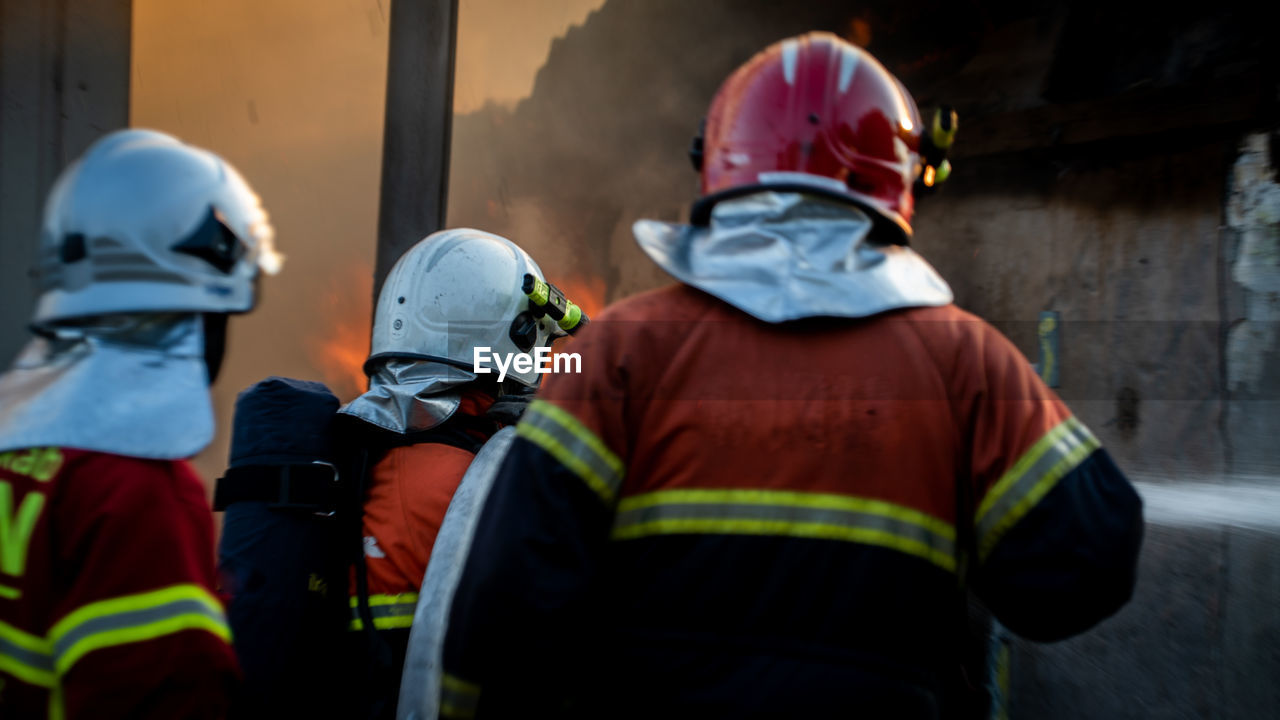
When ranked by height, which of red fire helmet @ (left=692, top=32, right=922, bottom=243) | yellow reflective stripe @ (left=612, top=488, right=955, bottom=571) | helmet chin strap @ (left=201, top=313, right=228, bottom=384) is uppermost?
red fire helmet @ (left=692, top=32, right=922, bottom=243)

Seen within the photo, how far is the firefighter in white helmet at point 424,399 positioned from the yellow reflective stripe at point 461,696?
0.84 m

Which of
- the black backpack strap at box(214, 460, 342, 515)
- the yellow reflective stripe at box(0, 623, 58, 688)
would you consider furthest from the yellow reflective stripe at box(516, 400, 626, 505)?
the black backpack strap at box(214, 460, 342, 515)

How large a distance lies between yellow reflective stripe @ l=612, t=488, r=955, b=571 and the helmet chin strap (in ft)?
3.27

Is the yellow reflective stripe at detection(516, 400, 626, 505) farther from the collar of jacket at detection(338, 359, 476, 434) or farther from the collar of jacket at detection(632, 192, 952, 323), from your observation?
the collar of jacket at detection(338, 359, 476, 434)

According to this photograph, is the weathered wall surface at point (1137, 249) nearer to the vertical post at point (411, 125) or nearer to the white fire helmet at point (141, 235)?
the vertical post at point (411, 125)

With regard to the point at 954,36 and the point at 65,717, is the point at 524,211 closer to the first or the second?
the point at 954,36

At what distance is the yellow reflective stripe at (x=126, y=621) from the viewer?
127 centimetres

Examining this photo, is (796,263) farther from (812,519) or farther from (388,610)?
(388,610)

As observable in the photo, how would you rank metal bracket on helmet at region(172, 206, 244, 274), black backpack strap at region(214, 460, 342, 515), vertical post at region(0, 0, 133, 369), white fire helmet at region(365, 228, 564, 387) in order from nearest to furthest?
metal bracket on helmet at region(172, 206, 244, 274)
black backpack strap at region(214, 460, 342, 515)
white fire helmet at region(365, 228, 564, 387)
vertical post at region(0, 0, 133, 369)

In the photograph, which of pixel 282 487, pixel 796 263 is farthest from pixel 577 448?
pixel 282 487

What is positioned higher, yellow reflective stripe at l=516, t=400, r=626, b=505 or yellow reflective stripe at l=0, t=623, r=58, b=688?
yellow reflective stripe at l=516, t=400, r=626, b=505

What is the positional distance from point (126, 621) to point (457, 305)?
1.69 metres

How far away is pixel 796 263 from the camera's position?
1.48 meters

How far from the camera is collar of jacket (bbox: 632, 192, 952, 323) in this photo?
144 cm
